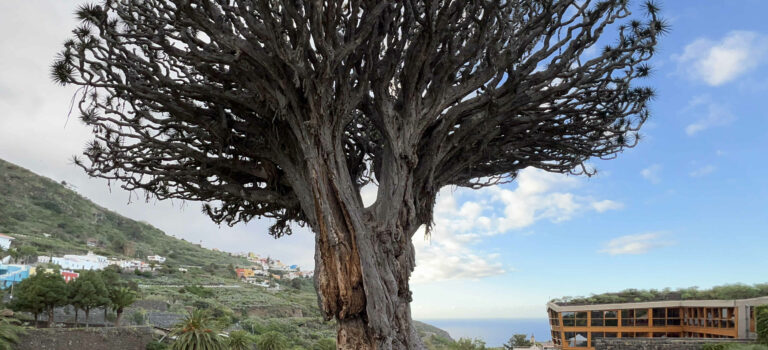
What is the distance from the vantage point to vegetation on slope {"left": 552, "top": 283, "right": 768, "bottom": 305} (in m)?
Result: 20.5

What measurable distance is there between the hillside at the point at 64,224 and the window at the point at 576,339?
74401mm

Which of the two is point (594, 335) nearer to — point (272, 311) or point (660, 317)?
point (660, 317)

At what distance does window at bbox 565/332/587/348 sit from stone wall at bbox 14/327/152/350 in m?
25.7

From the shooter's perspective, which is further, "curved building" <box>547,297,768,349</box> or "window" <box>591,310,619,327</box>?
"window" <box>591,310,619,327</box>

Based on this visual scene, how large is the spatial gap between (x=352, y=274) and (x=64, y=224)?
106054 millimetres

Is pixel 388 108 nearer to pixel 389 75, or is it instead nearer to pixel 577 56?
pixel 389 75

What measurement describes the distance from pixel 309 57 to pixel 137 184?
18.3ft

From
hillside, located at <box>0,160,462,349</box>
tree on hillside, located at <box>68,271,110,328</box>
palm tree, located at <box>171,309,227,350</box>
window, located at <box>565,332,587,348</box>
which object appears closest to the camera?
palm tree, located at <box>171,309,227,350</box>

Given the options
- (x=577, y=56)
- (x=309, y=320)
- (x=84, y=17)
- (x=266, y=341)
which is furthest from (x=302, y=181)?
(x=309, y=320)

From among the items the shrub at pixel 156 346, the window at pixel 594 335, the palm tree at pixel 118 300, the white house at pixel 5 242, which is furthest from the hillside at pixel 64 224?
the window at pixel 594 335

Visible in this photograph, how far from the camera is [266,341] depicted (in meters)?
29.6

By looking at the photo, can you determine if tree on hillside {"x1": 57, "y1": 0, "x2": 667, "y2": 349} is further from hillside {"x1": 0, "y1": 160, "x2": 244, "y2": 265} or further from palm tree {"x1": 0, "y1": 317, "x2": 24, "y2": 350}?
hillside {"x1": 0, "y1": 160, "x2": 244, "y2": 265}

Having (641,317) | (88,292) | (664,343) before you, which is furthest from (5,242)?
(664,343)

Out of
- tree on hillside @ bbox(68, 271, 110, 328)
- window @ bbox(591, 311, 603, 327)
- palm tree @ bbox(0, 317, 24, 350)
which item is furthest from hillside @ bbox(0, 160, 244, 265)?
window @ bbox(591, 311, 603, 327)
